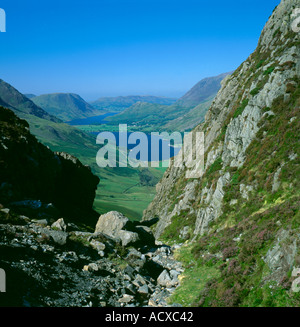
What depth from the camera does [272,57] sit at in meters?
42.7

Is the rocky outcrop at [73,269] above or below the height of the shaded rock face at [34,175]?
below

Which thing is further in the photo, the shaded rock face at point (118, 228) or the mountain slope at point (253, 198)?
the shaded rock face at point (118, 228)

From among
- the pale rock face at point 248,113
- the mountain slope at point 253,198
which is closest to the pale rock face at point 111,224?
the mountain slope at point 253,198

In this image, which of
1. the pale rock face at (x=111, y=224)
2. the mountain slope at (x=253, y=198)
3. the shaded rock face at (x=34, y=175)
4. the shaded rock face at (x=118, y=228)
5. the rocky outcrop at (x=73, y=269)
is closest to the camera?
the mountain slope at (x=253, y=198)

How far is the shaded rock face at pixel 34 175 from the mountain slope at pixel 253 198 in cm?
1914

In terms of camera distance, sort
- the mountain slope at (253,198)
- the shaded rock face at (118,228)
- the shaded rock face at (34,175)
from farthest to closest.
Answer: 1. the shaded rock face at (34,175)
2. the shaded rock face at (118,228)
3. the mountain slope at (253,198)

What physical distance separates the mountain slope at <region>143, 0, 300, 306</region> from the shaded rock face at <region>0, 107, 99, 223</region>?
1914cm

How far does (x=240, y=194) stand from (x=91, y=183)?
113 feet

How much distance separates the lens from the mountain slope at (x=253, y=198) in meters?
14.0

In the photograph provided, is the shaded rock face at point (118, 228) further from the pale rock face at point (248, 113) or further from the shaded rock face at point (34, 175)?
the pale rock face at point (248, 113)

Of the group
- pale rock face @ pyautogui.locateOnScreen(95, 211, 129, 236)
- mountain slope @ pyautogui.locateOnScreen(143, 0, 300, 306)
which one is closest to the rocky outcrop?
mountain slope @ pyautogui.locateOnScreen(143, 0, 300, 306)

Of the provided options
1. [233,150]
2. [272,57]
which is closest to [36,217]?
[233,150]
